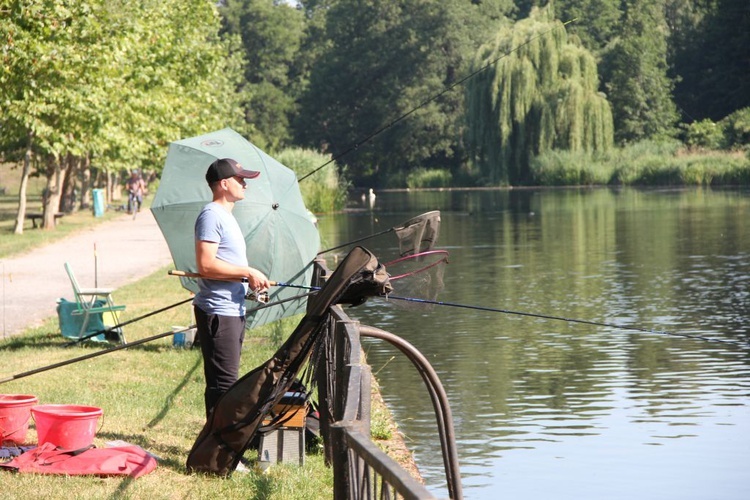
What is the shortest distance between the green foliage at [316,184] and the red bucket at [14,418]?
36.5m

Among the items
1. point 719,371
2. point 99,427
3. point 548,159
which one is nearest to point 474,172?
point 548,159

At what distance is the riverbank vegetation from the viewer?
26.6 m

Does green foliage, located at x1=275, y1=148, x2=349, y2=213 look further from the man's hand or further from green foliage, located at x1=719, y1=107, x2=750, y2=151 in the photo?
the man's hand

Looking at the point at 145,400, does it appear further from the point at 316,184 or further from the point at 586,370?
the point at 316,184

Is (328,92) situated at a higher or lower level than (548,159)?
higher

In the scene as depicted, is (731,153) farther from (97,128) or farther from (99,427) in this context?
(99,427)

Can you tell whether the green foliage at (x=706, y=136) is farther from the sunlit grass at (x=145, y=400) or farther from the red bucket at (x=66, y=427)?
the red bucket at (x=66, y=427)

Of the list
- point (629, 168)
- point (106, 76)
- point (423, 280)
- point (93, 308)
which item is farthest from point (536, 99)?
point (423, 280)

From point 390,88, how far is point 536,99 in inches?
1134

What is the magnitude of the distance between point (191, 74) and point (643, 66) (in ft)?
145

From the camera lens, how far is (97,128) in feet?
91.6

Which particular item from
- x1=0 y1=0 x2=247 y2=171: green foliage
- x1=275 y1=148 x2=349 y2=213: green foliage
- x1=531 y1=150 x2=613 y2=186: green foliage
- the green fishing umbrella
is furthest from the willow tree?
the green fishing umbrella

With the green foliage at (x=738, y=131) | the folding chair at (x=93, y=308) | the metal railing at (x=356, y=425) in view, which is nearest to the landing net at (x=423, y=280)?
the metal railing at (x=356, y=425)

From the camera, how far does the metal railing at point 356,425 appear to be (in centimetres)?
379
